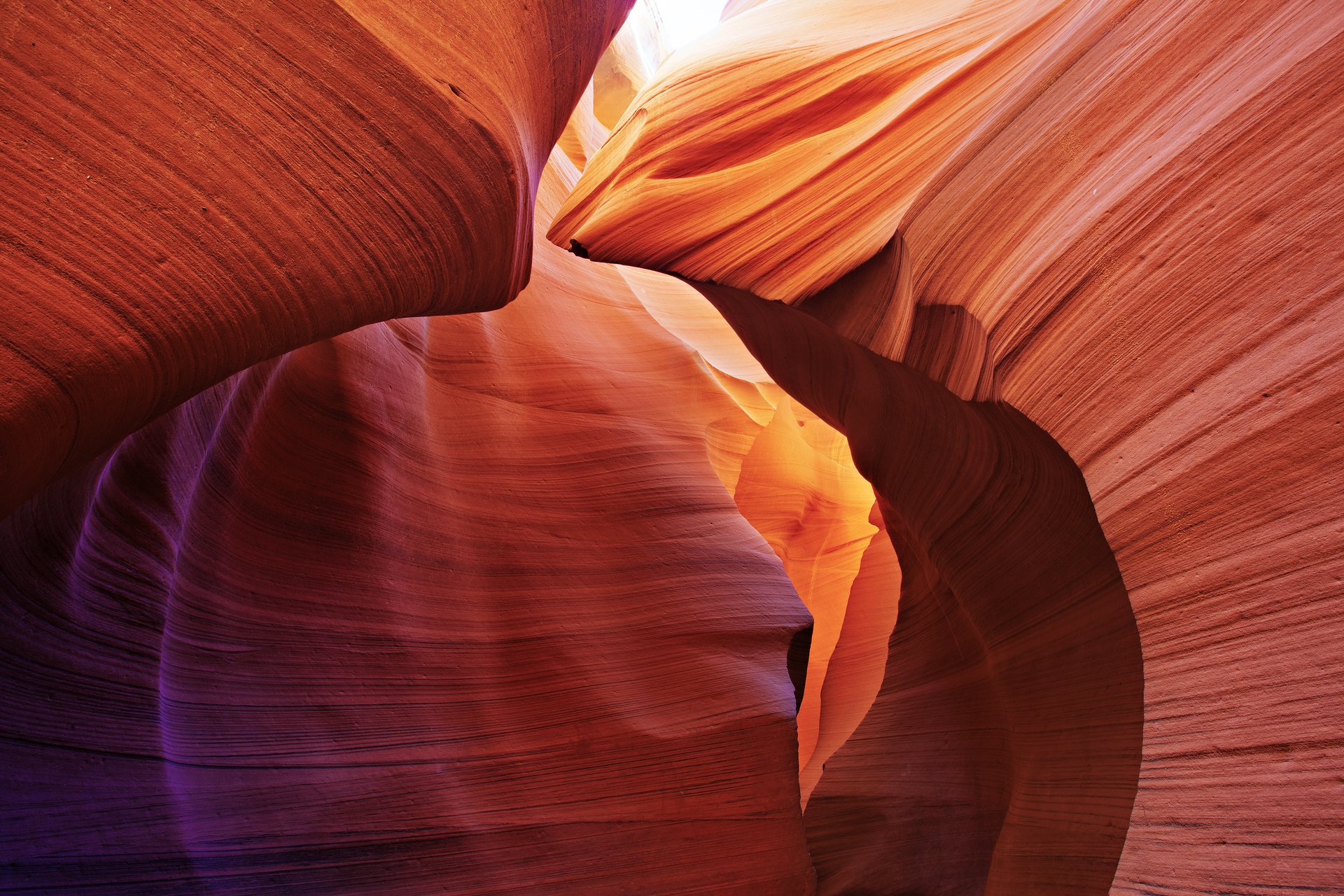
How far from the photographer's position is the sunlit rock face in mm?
1426

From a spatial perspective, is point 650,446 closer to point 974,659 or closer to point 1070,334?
point 974,659

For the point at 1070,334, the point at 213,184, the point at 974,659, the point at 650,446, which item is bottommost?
the point at 974,659

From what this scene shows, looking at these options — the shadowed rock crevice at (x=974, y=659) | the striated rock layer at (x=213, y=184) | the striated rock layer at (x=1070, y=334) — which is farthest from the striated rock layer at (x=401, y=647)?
the striated rock layer at (x=213, y=184)

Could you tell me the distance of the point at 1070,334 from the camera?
1895 mm

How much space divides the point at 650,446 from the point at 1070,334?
10.2ft

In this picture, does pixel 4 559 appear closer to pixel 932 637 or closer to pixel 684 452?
pixel 684 452

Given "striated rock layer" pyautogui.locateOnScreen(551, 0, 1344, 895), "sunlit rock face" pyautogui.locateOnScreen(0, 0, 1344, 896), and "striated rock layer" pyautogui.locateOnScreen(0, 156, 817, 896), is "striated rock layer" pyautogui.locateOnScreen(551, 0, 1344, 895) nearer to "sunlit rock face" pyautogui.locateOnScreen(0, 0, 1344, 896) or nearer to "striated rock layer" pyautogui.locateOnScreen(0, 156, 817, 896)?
"sunlit rock face" pyautogui.locateOnScreen(0, 0, 1344, 896)

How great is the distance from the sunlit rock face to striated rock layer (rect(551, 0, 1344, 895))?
11 millimetres

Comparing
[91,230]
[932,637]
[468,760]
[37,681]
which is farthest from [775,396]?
[91,230]

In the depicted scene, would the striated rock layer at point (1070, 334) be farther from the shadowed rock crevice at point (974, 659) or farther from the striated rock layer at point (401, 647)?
the striated rock layer at point (401, 647)

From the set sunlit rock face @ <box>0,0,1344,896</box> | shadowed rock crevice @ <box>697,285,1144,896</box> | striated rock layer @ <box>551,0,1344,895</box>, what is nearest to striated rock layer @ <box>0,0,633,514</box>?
sunlit rock face @ <box>0,0,1344,896</box>

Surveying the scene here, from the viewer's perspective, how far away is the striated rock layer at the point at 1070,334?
1396mm

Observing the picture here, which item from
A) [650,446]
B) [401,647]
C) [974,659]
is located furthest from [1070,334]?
[650,446]

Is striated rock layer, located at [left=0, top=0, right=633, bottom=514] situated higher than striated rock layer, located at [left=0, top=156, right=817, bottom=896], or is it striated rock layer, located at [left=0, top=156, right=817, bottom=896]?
striated rock layer, located at [left=0, top=0, right=633, bottom=514]
